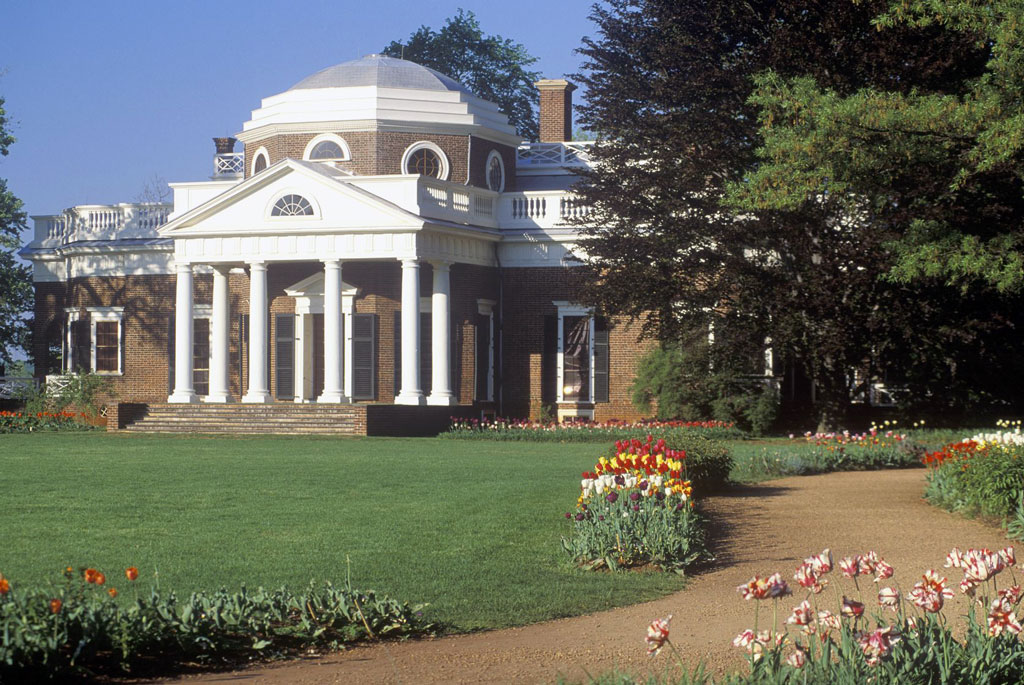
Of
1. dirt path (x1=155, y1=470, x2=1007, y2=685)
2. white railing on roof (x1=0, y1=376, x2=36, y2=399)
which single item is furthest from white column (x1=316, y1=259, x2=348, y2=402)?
dirt path (x1=155, y1=470, x2=1007, y2=685)

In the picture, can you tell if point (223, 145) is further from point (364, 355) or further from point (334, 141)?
point (364, 355)

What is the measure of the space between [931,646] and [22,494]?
1192cm

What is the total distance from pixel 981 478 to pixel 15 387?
107ft

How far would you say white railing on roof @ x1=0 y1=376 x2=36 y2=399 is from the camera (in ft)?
128

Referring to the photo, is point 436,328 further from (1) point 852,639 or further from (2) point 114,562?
(1) point 852,639

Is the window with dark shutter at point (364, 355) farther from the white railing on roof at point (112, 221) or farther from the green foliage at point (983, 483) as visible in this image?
the green foliage at point (983, 483)

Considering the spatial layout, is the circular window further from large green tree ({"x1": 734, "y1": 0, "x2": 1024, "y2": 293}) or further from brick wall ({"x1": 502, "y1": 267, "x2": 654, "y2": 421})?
large green tree ({"x1": 734, "y1": 0, "x2": 1024, "y2": 293})

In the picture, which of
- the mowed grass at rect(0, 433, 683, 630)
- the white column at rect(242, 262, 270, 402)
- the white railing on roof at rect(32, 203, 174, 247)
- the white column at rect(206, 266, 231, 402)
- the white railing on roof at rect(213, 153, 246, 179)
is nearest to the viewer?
the mowed grass at rect(0, 433, 683, 630)

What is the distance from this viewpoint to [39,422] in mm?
33312

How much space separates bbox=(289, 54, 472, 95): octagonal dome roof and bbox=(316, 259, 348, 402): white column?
23.0 feet

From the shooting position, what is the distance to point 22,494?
50.7 ft

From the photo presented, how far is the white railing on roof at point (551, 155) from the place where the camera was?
41406 mm

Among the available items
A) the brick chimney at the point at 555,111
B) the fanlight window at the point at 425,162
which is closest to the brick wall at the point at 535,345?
the fanlight window at the point at 425,162

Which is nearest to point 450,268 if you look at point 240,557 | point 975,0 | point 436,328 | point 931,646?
point 436,328
